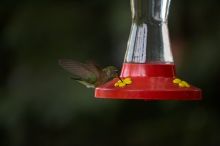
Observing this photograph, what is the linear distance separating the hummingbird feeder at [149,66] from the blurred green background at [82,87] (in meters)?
3.03

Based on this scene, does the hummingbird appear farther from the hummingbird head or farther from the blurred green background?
the blurred green background

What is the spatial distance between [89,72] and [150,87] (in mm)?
600

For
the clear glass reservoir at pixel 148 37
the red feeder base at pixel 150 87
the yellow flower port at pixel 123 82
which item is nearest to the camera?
the red feeder base at pixel 150 87

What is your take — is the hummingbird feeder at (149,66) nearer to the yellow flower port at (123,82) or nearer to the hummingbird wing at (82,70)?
the yellow flower port at (123,82)

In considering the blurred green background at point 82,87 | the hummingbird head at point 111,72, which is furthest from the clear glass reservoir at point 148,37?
the blurred green background at point 82,87

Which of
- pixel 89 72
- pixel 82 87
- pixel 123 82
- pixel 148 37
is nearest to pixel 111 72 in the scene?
pixel 89 72

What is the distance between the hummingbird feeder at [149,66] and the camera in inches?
121

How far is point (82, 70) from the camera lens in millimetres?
3607

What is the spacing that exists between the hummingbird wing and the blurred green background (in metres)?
3.03

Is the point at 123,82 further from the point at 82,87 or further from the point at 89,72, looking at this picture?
the point at 82,87

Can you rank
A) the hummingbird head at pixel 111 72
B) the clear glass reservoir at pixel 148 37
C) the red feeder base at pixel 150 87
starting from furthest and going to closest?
the hummingbird head at pixel 111 72 < the clear glass reservoir at pixel 148 37 < the red feeder base at pixel 150 87

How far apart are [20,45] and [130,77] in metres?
3.98

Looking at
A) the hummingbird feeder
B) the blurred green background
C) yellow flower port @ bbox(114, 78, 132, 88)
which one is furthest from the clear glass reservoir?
the blurred green background

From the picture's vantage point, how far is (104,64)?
23.5 feet
